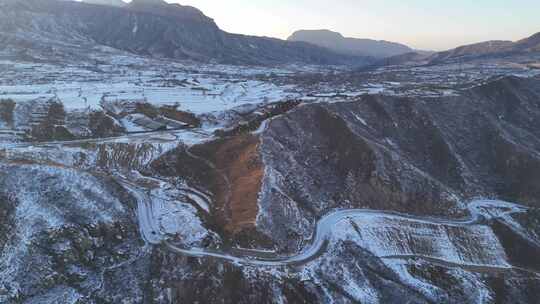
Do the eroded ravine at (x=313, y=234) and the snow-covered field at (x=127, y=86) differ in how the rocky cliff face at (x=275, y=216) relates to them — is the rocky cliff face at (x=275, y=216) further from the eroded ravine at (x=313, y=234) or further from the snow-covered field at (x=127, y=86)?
the snow-covered field at (x=127, y=86)

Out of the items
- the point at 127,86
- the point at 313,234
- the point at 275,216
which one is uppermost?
the point at 127,86

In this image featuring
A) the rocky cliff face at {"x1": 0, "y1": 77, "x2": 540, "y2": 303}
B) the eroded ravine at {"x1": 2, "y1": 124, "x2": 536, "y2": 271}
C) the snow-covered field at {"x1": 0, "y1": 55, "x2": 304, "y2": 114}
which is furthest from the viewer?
the snow-covered field at {"x1": 0, "y1": 55, "x2": 304, "y2": 114}

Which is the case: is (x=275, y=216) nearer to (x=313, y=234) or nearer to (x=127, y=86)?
(x=313, y=234)

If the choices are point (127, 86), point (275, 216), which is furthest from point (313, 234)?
point (127, 86)

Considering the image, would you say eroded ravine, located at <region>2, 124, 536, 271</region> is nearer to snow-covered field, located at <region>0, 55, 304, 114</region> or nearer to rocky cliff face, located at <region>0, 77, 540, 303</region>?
rocky cliff face, located at <region>0, 77, 540, 303</region>

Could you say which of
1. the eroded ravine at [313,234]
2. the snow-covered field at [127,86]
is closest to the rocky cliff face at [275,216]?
the eroded ravine at [313,234]

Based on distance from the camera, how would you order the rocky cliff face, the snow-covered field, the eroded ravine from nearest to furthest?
the rocky cliff face, the eroded ravine, the snow-covered field

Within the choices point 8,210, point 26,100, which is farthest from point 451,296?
point 26,100

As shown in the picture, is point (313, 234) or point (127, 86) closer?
point (313, 234)

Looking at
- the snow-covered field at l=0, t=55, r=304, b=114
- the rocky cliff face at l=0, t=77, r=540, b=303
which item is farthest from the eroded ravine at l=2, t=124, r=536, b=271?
the snow-covered field at l=0, t=55, r=304, b=114
